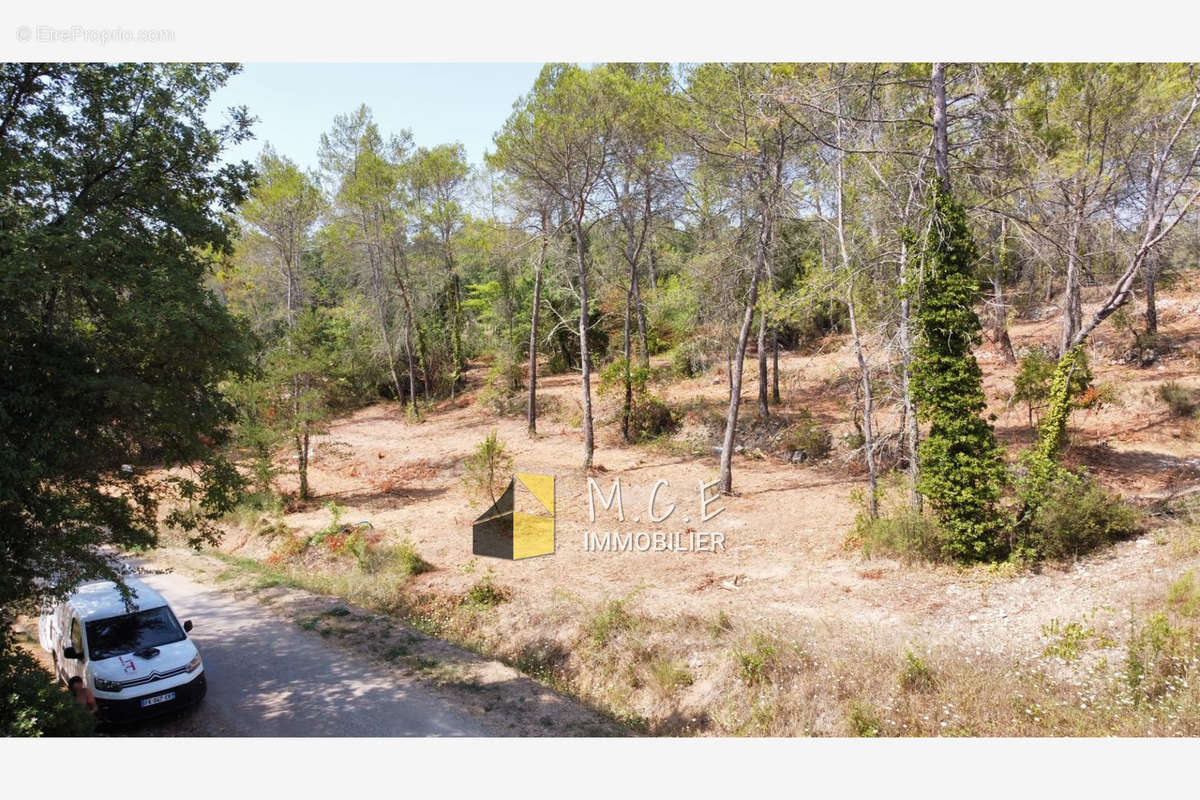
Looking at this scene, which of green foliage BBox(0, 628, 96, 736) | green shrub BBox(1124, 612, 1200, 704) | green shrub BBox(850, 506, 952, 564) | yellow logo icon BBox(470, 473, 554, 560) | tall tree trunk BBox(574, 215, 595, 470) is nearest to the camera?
green foliage BBox(0, 628, 96, 736)

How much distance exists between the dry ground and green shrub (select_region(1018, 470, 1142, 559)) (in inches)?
10.2

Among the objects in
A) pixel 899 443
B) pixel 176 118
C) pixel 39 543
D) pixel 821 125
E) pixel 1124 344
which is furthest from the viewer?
pixel 1124 344

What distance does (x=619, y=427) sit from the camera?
76.1ft

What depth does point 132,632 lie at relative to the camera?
8312 mm

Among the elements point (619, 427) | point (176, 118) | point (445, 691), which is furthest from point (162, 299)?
point (619, 427)

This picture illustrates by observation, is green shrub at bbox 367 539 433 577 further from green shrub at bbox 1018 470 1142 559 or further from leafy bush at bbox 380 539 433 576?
green shrub at bbox 1018 470 1142 559

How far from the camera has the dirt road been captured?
7812 millimetres

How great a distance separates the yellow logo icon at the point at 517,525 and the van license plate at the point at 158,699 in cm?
662

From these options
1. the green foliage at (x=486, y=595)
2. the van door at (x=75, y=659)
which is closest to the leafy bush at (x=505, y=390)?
the green foliage at (x=486, y=595)

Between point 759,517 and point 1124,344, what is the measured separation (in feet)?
53.1

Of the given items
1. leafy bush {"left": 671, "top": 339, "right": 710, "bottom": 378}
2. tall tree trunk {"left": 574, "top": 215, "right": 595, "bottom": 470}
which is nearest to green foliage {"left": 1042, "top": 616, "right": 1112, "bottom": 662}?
tall tree trunk {"left": 574, "top": 215, "right": 595, "bottom": 470}

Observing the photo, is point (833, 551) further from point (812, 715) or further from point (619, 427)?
point (619, 427)

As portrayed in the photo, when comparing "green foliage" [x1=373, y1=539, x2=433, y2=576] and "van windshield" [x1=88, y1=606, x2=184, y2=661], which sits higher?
"van windshield" [x1=88, y1=606, x2=184, y2=661]

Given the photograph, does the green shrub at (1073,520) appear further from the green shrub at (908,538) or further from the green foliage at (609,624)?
the green foliage at (609,624)
